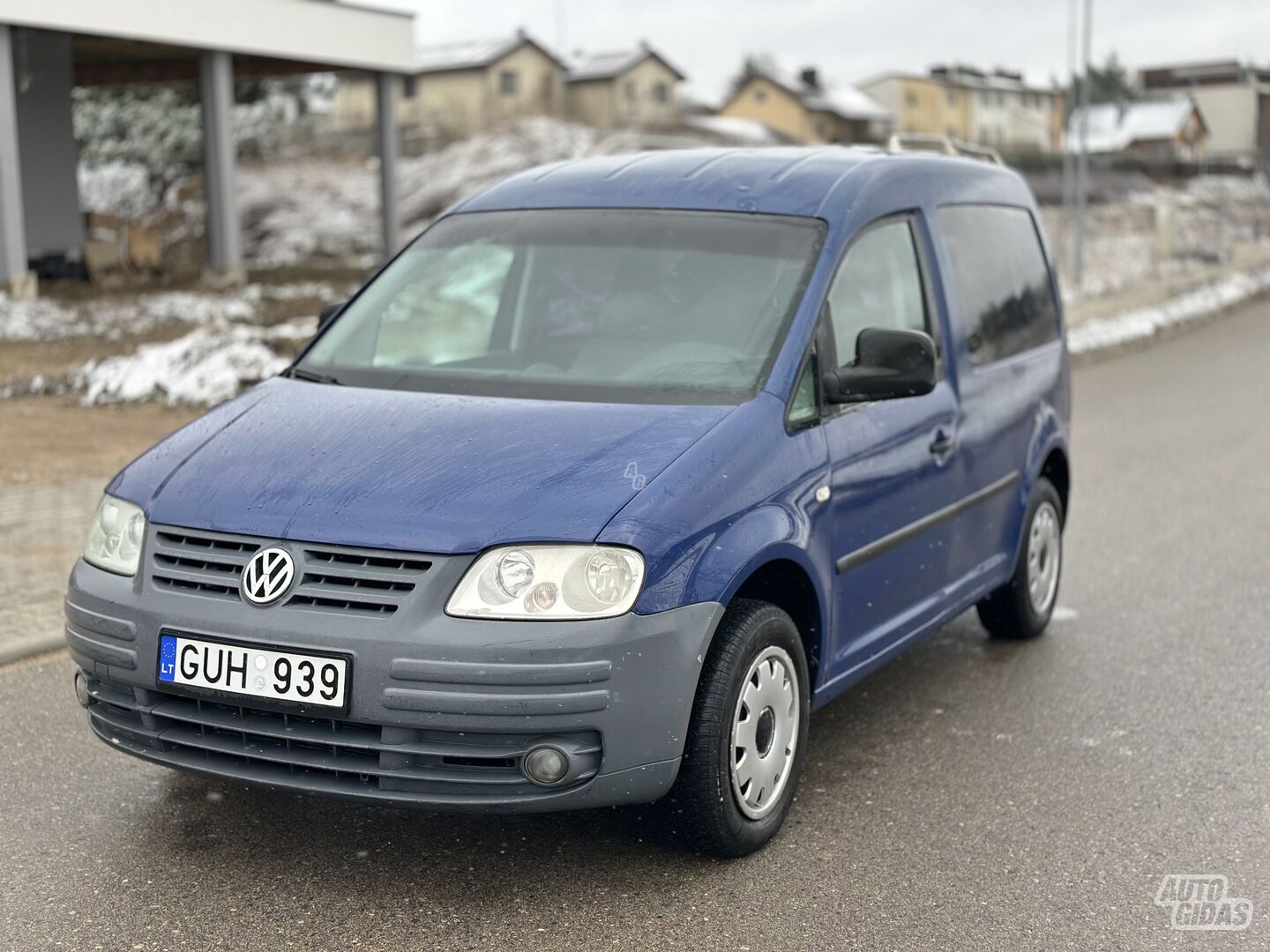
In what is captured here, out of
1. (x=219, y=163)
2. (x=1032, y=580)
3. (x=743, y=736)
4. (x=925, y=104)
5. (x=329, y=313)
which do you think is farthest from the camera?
(x=925, y=104)

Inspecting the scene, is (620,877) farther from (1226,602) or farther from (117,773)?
(1226,602)

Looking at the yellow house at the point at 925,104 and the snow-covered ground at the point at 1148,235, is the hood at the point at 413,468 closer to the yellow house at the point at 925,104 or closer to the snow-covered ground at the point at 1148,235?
the snow-covered ground at the point at 1148,235

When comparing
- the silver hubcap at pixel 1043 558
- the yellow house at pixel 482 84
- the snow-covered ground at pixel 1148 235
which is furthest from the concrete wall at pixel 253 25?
the yellow house at pixel 482 84

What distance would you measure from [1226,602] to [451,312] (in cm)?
370

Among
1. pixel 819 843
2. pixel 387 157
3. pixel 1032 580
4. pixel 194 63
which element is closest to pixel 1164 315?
pixel 387 157

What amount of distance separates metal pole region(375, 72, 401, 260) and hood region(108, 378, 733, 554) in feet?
80.3

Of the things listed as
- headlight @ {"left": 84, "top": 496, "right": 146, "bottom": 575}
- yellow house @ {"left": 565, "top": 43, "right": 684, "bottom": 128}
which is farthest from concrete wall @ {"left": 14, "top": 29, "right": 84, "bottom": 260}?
yellow house @ {"left": 565, "top": 43, "right": 684, "bottom": 128}

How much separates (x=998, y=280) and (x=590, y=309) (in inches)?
77.4

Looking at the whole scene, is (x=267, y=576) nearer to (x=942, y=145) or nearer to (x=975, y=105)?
(x=942, y=145)

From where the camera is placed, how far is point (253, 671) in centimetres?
376

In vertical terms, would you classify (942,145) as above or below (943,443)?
above

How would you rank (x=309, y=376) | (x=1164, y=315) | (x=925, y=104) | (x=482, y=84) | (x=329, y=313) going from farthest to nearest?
(x=925, y=104), (x=482, y=84), (x=1164, y=315), (x=329, y=313), (x=309, y=376)

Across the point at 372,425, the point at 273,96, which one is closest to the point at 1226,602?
the point at 372,425

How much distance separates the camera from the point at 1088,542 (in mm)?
8484
